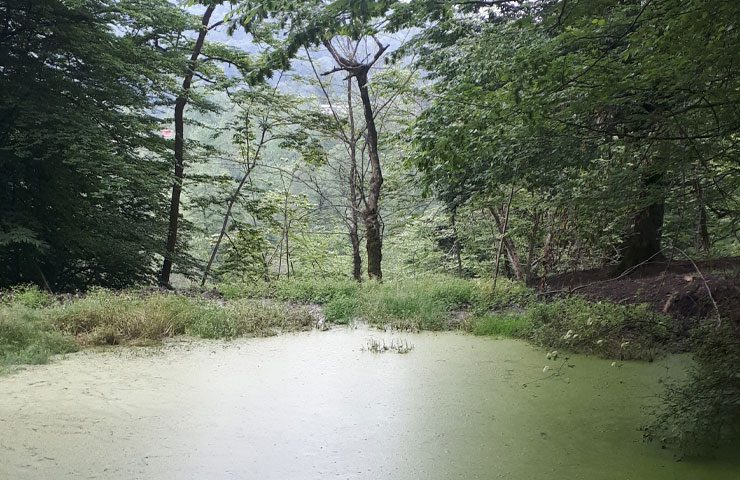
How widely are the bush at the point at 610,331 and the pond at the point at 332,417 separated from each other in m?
0.15

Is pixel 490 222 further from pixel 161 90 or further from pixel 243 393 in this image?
pixel 243 393

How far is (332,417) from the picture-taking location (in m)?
3.10

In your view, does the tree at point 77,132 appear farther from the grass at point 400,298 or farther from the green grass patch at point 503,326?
the green grass patch at point 503,326

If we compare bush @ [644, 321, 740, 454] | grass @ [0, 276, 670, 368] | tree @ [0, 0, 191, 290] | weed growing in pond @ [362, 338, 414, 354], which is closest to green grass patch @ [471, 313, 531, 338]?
grass @ [0, 276, 670, 368]

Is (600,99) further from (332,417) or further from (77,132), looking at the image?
(77,132)

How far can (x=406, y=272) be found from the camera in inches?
503

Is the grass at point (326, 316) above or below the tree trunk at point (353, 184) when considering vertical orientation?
below

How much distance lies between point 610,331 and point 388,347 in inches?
70.9

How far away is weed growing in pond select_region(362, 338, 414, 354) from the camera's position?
4829 mm

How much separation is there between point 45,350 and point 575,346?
4.10 meters

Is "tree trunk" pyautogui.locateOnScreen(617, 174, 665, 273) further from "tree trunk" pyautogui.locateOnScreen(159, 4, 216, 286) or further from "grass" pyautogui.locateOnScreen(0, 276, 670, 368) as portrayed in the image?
"tree trunk" pyautogui.locateOnScreen(159, 4, 216, 286)

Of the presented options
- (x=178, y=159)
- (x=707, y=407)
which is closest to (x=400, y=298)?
(x=707, y=407)

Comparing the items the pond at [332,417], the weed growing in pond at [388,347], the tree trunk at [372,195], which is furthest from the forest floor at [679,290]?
the tree trunk at [372,195]

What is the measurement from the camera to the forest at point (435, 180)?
2.83 meters
